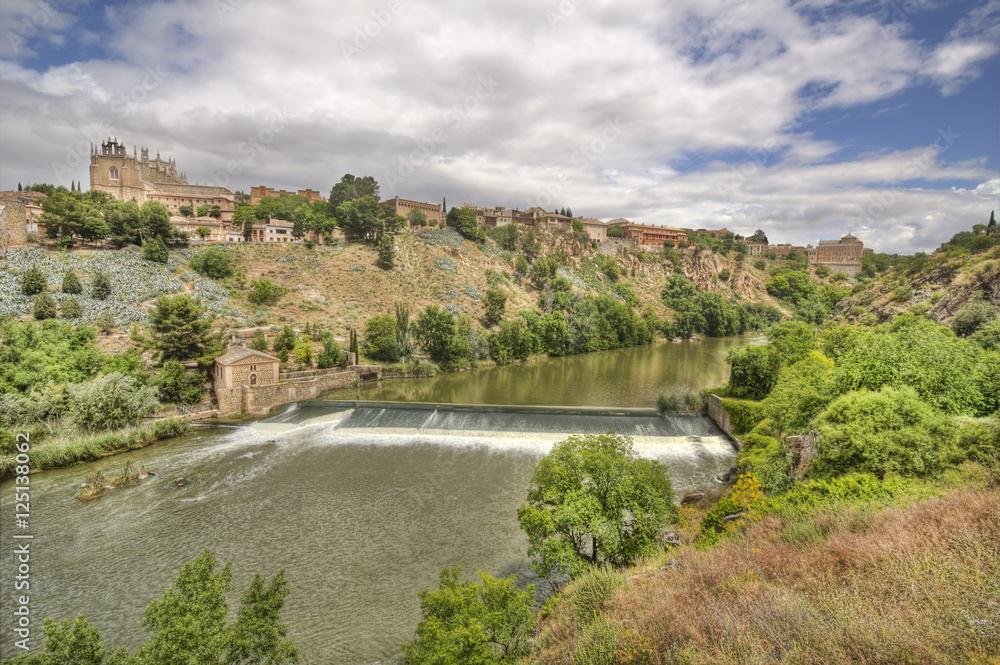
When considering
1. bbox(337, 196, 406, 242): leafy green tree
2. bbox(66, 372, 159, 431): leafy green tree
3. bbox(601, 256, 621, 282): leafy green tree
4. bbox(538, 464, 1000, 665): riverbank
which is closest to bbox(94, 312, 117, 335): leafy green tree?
bbox(66, 372, 159, 431): leafy green tree

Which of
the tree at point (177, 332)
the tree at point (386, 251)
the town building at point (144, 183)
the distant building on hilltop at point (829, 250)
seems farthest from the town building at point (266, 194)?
the distant building on hilltop at point (829, 250)

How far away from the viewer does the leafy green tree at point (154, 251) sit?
47.8m

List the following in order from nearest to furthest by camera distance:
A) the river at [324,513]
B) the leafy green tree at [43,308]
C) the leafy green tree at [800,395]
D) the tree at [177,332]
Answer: the river at [324,513]
the leafy green tree at [800,395]
the tree at [177,332]
the leafy green tree at [43,308]

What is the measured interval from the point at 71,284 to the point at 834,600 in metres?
55.3

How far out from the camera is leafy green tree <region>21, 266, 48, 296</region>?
36000 millimetres

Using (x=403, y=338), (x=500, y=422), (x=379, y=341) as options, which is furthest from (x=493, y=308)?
(x=500, y=422)

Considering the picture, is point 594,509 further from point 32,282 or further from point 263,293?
point 32,282

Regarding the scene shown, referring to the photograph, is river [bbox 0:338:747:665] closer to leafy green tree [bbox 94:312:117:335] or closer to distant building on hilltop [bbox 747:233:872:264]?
leafy green tree [bbox 94:312:117:335]

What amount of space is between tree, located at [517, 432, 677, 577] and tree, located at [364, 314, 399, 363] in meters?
34.0

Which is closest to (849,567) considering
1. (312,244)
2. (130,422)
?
(130,422)

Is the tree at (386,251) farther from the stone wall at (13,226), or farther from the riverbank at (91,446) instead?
the riverbank at (91,446)

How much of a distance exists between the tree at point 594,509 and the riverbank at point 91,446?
24985 mm

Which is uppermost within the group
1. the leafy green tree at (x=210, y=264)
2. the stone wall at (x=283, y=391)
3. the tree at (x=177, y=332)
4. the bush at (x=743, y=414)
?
the leafy green tree at (x=210, y=264)

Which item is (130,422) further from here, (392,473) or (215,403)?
(392,473)
